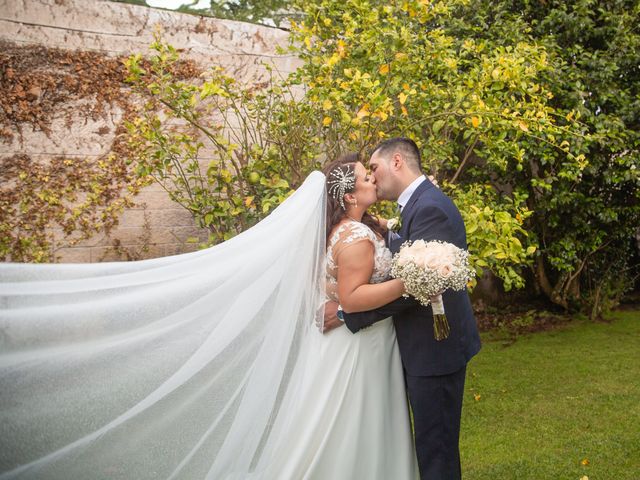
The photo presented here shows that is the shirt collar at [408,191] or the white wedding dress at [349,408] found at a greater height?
the shirt collar at [408,191]

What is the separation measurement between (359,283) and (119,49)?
3.81m

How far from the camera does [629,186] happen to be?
756 cm

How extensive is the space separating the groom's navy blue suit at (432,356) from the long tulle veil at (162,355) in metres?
0.42

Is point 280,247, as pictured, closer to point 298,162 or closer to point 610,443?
point 298,162

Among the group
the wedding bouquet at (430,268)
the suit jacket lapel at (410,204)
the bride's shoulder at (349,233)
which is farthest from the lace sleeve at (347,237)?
the wedding bouquet at (430,268)

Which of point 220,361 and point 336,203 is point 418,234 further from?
point 220,361

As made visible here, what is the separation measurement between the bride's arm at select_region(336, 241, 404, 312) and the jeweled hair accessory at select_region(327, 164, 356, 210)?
32 centimetres

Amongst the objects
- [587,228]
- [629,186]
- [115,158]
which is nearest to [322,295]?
[115,158]

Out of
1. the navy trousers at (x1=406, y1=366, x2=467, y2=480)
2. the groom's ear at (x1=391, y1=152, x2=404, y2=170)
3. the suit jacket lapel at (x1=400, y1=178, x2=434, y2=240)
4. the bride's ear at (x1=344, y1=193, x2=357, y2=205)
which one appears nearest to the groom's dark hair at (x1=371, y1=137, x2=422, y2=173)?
the groom's ear at (x1=391, y1=152, x2=404, y2=170)

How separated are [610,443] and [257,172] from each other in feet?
10.3

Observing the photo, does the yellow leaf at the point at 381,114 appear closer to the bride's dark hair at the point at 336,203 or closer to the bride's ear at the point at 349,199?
the bride's dark hair at the point at 336,203

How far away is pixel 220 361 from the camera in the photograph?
2756 millimetres

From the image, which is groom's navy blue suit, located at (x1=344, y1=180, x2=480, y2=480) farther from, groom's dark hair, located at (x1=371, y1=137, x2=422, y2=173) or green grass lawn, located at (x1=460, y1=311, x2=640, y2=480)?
green grass lawn, located at (x1=460, y1=311, x2=640, y2=480)

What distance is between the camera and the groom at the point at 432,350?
292cm
